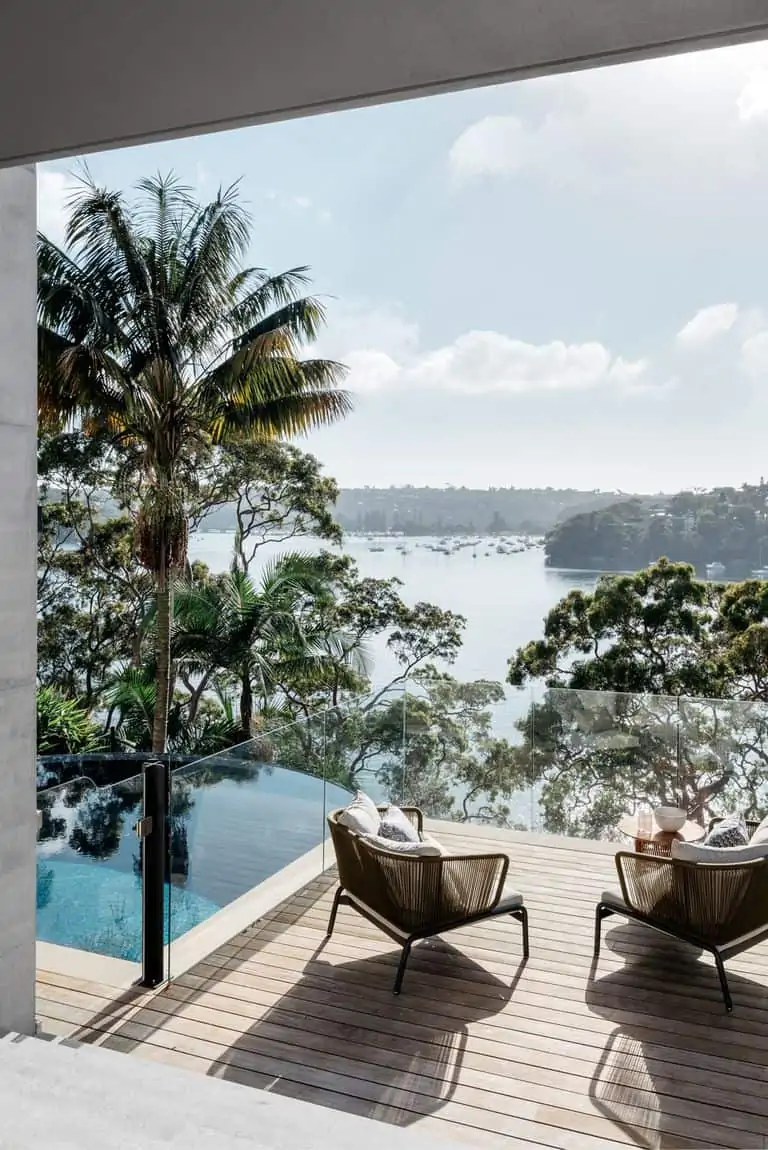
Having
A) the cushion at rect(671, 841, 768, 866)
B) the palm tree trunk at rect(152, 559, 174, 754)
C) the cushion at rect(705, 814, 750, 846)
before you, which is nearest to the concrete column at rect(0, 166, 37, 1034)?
the cushion at rect(671, 841, 768, 866)

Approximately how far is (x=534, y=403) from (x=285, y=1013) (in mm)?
11751

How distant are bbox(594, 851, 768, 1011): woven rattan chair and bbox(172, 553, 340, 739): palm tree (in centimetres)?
704

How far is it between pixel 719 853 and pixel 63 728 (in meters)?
9.40

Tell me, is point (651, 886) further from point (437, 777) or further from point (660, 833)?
point (437, 777)

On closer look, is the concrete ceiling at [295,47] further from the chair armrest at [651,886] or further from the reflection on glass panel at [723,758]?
the reflection on glass panel at [723,758]

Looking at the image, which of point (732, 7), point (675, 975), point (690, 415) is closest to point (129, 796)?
point (675, 975)

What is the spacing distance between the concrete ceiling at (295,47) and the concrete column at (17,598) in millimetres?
949

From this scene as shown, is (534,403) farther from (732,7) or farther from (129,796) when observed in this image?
(732,7)

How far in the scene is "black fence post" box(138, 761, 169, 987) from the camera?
3.62 metres

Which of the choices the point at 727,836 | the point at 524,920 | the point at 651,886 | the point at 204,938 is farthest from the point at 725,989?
the point at 204,938

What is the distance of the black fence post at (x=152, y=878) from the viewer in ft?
11.9

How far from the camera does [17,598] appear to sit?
270 centimetres

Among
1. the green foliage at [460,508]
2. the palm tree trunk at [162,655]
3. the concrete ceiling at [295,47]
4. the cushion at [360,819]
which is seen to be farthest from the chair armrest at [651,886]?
the green foliage at [460,508]

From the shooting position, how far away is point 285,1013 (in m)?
3.51
